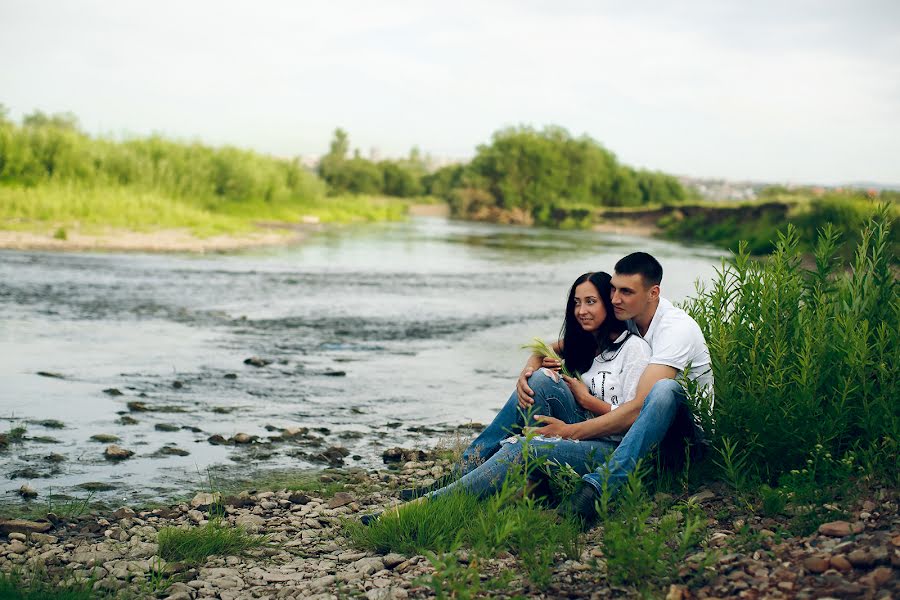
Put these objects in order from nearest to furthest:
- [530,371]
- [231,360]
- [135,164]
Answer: [530,371], [231,360], [135,164]

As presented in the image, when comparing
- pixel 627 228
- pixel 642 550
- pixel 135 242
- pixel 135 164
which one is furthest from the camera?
pixel 627 228

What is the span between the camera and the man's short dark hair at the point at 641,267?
599 centimetres

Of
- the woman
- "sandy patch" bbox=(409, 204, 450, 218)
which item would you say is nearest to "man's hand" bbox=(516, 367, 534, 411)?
the woman

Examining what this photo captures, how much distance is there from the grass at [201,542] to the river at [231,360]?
135cm

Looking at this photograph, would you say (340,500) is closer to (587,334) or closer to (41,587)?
(587,334)

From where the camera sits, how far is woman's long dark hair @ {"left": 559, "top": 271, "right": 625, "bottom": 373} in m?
6.23

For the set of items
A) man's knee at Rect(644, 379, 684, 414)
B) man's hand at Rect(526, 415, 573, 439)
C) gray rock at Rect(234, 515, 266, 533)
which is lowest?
gray rock at Rect(234, 515, 266, 533)

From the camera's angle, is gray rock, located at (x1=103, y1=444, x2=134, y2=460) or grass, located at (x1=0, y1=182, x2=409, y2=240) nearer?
gray rock, located at (x1=103, y1=444, x2=134, y2=460)

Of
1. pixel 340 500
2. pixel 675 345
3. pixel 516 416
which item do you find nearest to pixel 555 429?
pixel 516 416

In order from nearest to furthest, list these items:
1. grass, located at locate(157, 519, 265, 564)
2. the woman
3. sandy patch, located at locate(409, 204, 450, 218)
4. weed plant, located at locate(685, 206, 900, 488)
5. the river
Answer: grass, located at locate(157, 519, 265, 564) → weed plant, located at locate(685, 206, 900, 488) → the woman → the river → sandy patch, located at locate(409, 204, 450, 218)

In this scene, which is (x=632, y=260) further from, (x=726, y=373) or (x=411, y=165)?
(x=411, y=165)

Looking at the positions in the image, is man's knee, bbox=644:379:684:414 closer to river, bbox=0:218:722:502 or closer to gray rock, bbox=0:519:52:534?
river, bbox=0:218:722:502

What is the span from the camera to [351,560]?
5.32 m

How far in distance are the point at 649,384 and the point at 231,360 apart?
817 cm
